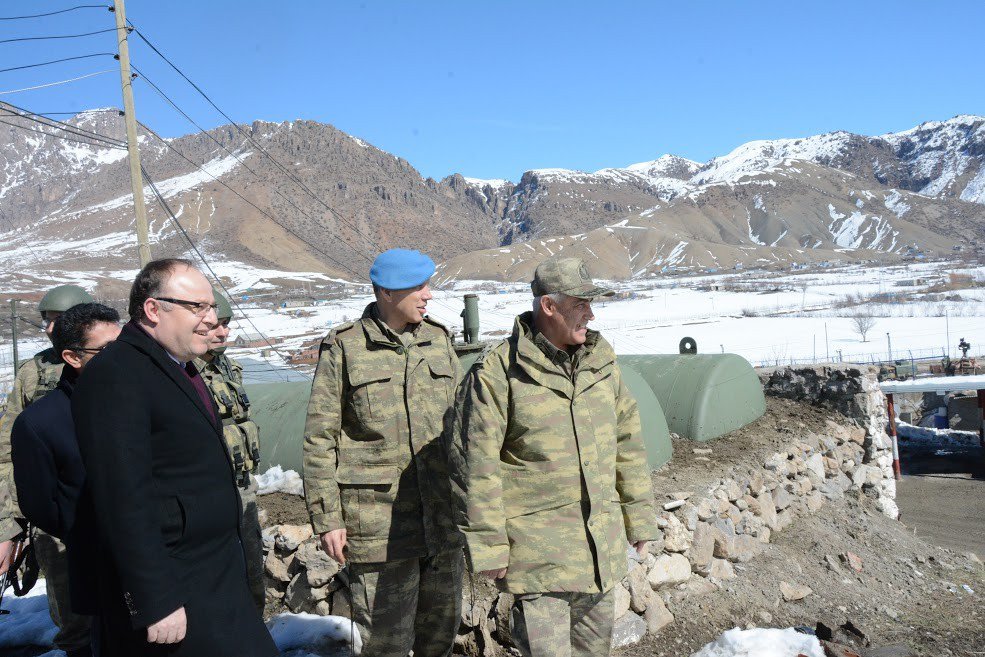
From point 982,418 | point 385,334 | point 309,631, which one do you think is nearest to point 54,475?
point 385,334

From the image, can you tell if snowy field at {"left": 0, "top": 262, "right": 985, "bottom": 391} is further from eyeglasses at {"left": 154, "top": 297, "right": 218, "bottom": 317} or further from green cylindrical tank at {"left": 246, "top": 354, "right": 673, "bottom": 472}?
eyeglasses at {"left": 154, "top": 297, "right": 218, "bottom": 317}

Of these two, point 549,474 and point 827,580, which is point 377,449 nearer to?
point 549,474

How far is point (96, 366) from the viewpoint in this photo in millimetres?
1838

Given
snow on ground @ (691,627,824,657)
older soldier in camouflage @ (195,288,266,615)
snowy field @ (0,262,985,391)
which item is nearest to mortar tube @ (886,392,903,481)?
snowy field @ (0,262,985,391)

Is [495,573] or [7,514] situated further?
[7,514]

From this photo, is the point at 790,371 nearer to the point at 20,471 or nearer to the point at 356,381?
the point at 356,381

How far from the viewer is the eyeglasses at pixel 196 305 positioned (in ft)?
6.58

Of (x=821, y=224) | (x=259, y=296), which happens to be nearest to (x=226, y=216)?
(x=259, y=296)

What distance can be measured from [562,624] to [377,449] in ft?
3.24

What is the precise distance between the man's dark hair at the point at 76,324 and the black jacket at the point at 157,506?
1.05 metres

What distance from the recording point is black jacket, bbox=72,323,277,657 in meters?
1.75

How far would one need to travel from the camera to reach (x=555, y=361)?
8.61 ft

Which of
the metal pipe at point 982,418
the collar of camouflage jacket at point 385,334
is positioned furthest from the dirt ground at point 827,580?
the metal pipe at point 982,418

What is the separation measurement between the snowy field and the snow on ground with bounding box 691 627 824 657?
14.2 m
